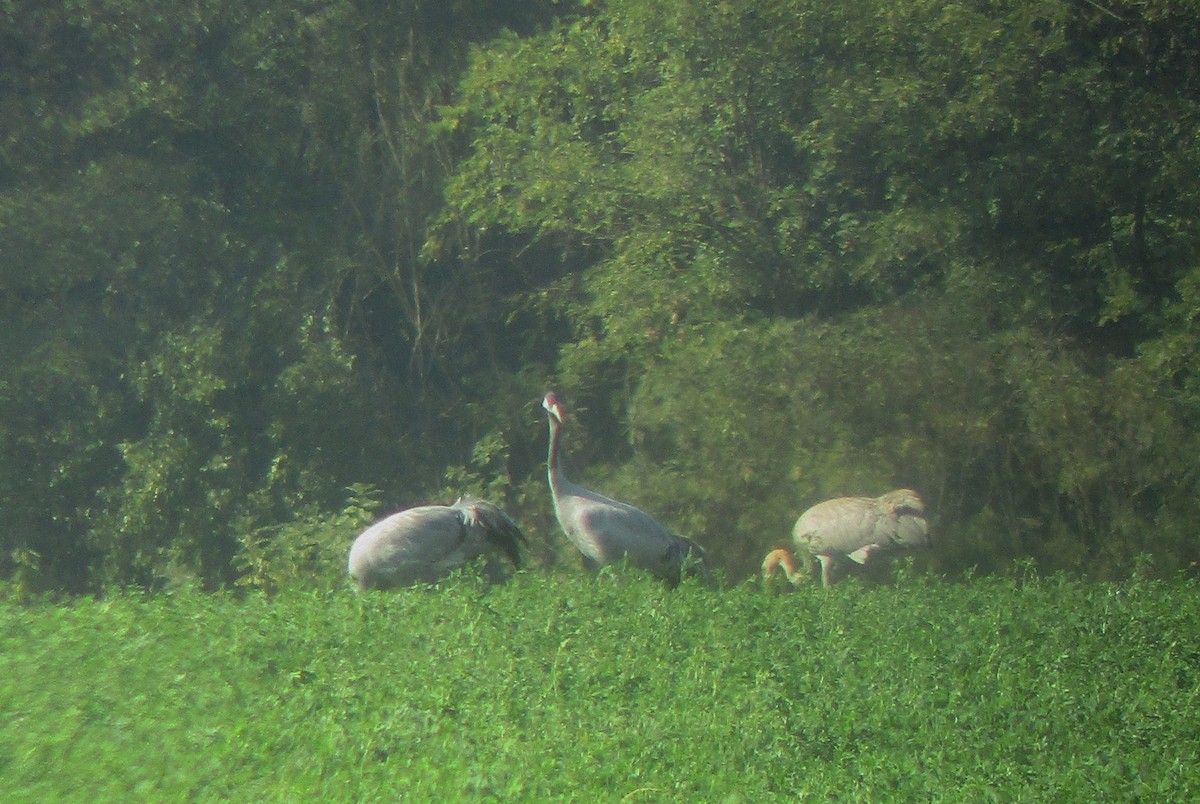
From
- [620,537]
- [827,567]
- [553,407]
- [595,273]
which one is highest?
[595,273]

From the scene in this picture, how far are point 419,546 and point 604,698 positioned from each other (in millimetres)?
3944

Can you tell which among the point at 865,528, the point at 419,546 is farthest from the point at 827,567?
the point at 419,546

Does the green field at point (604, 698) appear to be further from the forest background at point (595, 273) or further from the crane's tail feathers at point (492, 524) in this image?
the forest background at point (595, 273)

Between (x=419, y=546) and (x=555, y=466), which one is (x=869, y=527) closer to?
(x=555, y=466)

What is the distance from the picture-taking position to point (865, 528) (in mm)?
12008

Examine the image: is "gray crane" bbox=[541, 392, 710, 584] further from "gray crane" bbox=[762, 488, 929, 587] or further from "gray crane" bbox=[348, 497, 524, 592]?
"gray crane" bbox=[762, 488, 929, 587]

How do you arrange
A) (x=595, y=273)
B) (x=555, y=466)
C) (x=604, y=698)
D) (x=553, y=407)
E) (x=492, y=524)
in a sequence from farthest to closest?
(x=595, y=273)
(x=553, y=407)
(x=555, y=466)
(x=492, y=524)
(x=604, y=698)

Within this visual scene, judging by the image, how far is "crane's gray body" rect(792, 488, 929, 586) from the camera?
12.0 m

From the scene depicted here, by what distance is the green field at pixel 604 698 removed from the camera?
5.22m

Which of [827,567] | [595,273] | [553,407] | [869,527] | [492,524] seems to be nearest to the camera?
[492,524]

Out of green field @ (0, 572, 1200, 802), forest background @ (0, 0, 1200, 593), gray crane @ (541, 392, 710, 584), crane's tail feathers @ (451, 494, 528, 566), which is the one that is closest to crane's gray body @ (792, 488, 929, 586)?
forest background @ (0, 0, 1200, 593)

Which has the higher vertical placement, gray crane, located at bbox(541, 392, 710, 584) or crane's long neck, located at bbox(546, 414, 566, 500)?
crane's long neck, located at bbox(546, 414, 566, 500)

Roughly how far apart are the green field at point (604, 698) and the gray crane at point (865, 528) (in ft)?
12.2

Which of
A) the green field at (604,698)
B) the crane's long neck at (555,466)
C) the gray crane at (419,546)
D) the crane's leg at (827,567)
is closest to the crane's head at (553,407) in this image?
the crane's long neck at (555,466)
